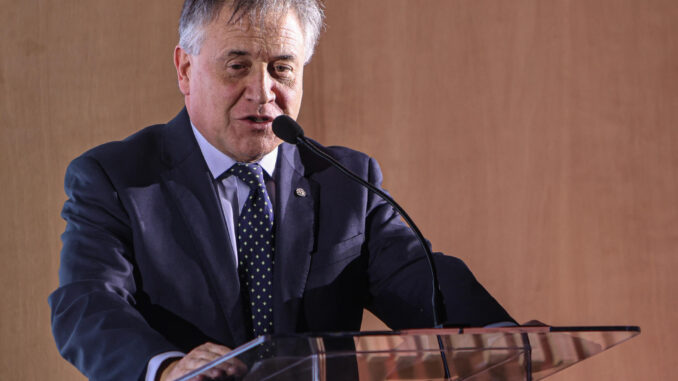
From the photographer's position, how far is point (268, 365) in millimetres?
882

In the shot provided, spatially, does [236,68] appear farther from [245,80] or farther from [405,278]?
[405,278]

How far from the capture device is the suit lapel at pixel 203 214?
1494 millimetres

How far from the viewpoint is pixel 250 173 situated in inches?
63.6

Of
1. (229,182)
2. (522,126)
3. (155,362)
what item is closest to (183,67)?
(229,182)

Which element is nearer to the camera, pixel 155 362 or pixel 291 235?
pixel 155 362

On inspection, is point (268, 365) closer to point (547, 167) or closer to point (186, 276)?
point (186, 276)

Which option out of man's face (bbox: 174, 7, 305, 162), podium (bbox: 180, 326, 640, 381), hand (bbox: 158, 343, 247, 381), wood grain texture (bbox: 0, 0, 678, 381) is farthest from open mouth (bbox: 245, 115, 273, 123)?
podium (bbox: 180, 326, 640, 381)

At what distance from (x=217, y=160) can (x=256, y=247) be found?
0.20m

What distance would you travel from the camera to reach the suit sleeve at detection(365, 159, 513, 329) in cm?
150

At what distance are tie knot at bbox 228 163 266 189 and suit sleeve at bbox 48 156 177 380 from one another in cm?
24

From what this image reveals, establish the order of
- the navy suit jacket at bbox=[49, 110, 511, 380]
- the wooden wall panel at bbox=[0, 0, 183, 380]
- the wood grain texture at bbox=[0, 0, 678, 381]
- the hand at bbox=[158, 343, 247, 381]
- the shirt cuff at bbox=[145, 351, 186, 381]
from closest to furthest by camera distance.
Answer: the hand at bbox=[158, 343, 247, 381]
the shirt cuff at bbox=[145, 351, 186, 381]
the navy suit jacket at bbox=[49, 110, 511, 380]
the wooden wall panel at bbox=[0, 0, 183, 380]
the wood grain texture at bbox=[0, 0, 678, 381]

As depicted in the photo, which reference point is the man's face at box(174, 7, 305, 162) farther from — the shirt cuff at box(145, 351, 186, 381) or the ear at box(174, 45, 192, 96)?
the shirt cuff at box(145, 351, 186, 381)

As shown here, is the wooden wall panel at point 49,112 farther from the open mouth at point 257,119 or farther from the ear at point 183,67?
the open mouth at point 257,119

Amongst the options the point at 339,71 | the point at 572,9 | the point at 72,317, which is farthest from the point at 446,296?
the point at 572,9
